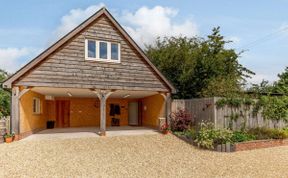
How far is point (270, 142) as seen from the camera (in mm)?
15109

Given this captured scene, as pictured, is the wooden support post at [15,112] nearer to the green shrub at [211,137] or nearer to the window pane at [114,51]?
the window pane at [114,51]

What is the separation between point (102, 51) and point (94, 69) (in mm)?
1360

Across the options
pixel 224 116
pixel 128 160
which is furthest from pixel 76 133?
pixel 224 116

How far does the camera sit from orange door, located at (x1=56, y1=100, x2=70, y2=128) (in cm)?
2366

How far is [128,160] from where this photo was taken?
36.8ft

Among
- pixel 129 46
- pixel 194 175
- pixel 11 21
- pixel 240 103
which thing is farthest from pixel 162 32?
pixel 194 175

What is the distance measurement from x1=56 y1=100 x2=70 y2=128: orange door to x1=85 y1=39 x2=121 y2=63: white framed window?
800cm

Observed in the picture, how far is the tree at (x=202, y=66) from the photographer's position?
20.6 metres

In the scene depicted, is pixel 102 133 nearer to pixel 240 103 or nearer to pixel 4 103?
pixel 240 103

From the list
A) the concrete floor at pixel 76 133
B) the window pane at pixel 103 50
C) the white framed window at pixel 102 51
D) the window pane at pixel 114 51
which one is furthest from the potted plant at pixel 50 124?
the window pane at pixel 114 51

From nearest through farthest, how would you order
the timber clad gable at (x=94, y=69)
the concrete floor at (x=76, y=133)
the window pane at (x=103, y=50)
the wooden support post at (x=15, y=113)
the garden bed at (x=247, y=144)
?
the garden bed at (x=247, y=144)
the wooden support post at (x=15, y=113)
the concrete floor at (x=76, y=133)
the timber clad gable at (x=94, y=69)
the window pane at (x=103, y=50)

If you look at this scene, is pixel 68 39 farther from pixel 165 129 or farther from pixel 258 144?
pixel 258 144

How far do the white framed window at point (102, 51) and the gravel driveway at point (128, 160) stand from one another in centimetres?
510

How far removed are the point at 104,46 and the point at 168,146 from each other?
758 cm
